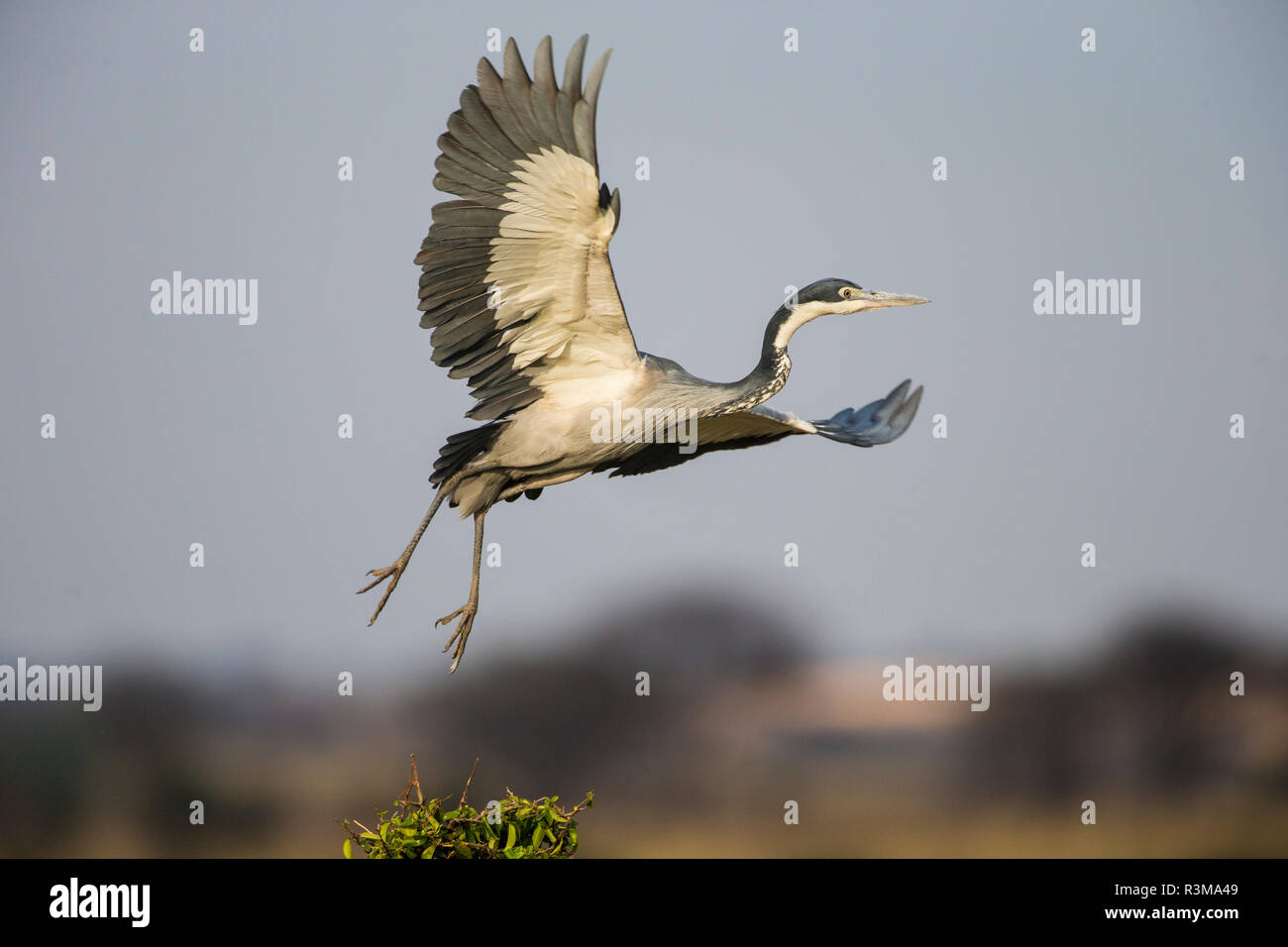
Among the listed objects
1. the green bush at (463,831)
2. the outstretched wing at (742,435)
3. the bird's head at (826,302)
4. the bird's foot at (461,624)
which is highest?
the bird's head at (826,302)

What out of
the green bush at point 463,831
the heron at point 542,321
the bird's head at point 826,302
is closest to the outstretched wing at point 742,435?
the heron at point 542,321

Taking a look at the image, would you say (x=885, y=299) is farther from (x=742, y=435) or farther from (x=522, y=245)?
(x=522, y=245)

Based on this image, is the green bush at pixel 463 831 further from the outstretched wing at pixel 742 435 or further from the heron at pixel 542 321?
the outstretched wing at pixel 742 435

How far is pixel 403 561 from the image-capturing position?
437 cm

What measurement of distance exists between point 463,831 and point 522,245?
6.27ft

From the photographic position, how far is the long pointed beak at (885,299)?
454cm

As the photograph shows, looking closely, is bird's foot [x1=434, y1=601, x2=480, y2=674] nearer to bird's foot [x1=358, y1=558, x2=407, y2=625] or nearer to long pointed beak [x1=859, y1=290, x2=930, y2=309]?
bird's foot [x1=358, y1=558, x2=407, y2=625]

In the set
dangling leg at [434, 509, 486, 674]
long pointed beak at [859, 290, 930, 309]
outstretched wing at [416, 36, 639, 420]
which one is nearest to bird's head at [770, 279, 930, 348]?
long pointed beak at [859, 290, 930, 309]

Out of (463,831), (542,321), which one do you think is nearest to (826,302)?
(542,321)

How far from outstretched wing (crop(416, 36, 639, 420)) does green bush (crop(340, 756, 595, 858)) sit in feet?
4.71

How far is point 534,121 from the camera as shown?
13.1 feet
